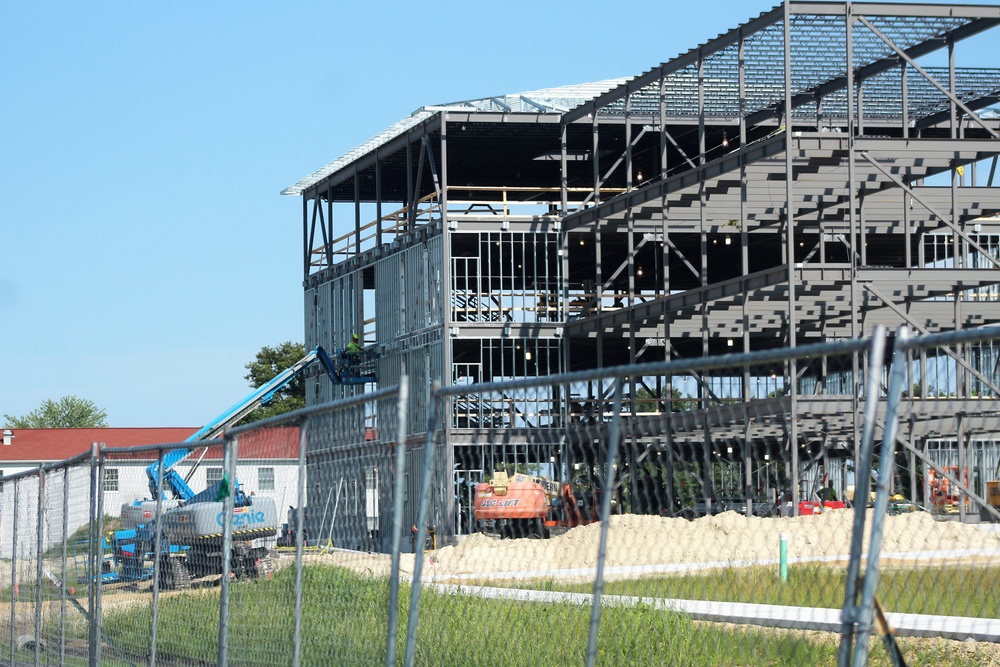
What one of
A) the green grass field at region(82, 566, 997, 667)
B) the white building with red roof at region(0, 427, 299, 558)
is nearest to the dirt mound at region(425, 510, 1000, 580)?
the green grass field at region(82, 566, 997, 667)

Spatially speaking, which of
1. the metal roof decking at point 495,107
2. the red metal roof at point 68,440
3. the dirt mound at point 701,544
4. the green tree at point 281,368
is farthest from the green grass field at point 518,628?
the green tree at point 281,368

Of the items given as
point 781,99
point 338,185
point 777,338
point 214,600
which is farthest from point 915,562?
point 338,185

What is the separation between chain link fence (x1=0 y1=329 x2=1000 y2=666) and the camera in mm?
4832

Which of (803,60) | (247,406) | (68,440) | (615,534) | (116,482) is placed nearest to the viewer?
(615,534)

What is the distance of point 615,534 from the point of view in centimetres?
598

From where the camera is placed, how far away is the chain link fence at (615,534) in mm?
4832

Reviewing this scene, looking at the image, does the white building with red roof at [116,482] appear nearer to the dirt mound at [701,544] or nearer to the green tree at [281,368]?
the dirt mound at [701,544]

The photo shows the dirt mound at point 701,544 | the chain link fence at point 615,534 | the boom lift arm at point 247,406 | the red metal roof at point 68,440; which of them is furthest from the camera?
the red metal roof at point 68,440

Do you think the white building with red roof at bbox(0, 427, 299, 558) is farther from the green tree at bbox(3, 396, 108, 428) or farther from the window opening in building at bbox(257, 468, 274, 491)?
the green tree at bbox(3, 396, 108, 428)

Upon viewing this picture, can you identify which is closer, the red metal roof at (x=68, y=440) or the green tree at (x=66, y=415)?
the red metal roof at (x=68, y=440)

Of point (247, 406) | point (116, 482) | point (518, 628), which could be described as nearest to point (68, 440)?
point (247, 406)

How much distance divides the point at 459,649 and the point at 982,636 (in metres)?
2.83

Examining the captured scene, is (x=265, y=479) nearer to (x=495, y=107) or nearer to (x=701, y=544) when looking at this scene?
(x=701, y=544)

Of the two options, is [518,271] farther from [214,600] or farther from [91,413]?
[91,413]
